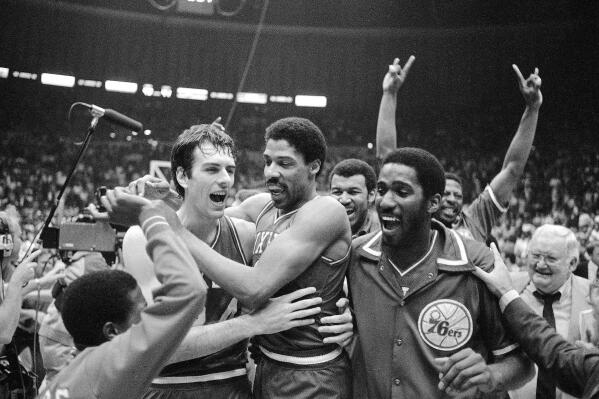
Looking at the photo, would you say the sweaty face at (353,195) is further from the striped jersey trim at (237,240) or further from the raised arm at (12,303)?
the raised arm at (12,303)

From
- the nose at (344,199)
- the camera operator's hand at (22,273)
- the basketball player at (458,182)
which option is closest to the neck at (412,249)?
the nose at (344,199)

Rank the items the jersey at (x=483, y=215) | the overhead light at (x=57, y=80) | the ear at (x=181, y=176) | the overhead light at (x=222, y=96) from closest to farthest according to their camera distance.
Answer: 1. the ear at (x=181, y=176)
2. the jersey at (x=483, y=215)
3. the overhead light at (x=57, y=80)
4. the overhead light at (x=222, y=96)

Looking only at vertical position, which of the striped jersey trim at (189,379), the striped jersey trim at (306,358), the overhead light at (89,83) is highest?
the overhead light at (89,83)

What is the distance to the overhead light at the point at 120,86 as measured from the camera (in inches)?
965

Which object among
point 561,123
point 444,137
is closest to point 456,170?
point 444,137

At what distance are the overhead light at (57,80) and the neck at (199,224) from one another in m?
22.8

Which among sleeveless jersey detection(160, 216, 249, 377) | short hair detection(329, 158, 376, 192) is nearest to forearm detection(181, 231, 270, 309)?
sleeveless jersey detection(160, 216, 249, 377)

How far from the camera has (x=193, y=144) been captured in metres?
3.21

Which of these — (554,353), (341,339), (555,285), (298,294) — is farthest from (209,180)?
(555,285)

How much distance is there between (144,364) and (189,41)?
81.4ft

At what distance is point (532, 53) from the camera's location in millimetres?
23312

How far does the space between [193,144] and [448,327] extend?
4.76 ft

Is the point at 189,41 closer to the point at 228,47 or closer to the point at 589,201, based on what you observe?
the point at 228,47

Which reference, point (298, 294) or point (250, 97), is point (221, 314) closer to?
point (298, 294)
